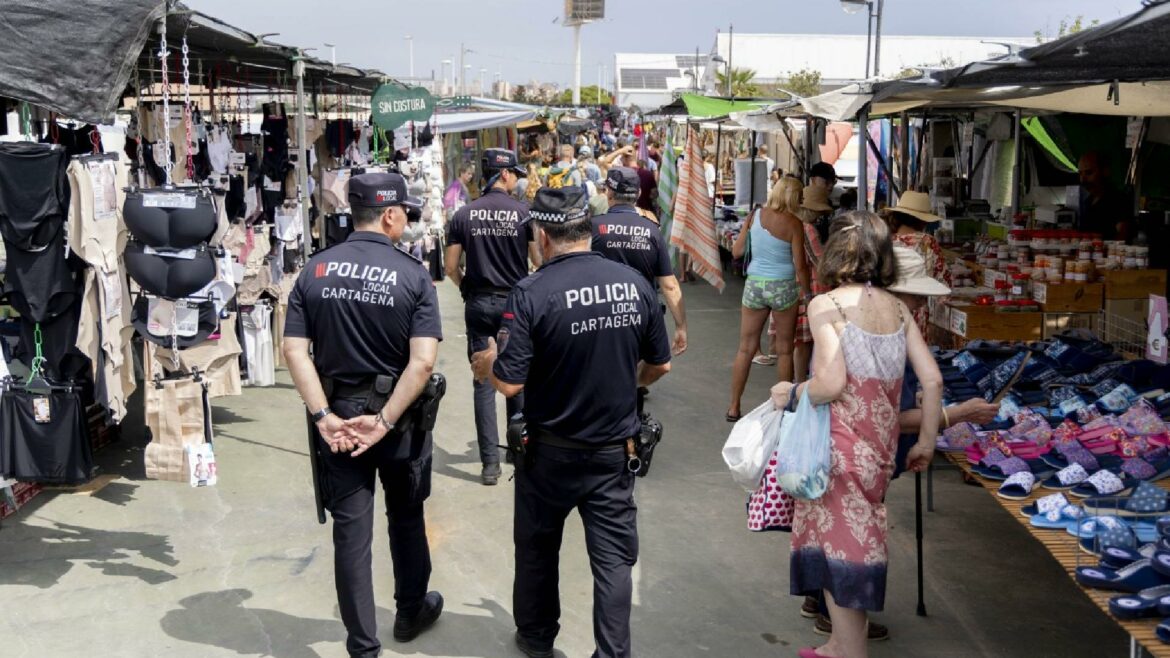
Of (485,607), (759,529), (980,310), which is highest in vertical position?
(980,310)

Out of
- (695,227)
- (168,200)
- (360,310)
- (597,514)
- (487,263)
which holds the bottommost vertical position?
(597,514)

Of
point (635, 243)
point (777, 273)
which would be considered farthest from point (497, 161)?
point (777, 273)

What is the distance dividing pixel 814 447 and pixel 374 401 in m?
1.63

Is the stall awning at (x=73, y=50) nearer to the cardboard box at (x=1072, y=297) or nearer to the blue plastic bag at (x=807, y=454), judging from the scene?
the blue plastic bag at (x=807, y=454)

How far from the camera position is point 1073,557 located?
13.1 feet

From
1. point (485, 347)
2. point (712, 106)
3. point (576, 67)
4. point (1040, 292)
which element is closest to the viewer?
point (485, 347)

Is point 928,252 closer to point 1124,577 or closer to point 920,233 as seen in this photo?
point 920,233

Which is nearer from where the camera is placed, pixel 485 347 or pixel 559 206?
pixel 559 206

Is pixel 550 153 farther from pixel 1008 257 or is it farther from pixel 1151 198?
pixel 1008 257

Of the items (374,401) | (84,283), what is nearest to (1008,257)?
(374,401)

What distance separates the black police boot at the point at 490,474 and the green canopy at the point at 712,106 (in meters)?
6.36

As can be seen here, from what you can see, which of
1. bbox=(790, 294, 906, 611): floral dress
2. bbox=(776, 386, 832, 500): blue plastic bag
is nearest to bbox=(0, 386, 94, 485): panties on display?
bbox=(776, 386, 832, 500): blue plastic bag

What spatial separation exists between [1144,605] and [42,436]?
15.9ft

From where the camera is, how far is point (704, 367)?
10.5 meters
